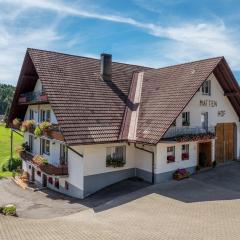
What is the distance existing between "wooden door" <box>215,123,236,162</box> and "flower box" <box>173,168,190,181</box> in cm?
527

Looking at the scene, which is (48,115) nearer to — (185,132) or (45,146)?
(45,146)

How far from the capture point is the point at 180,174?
81.0 ft

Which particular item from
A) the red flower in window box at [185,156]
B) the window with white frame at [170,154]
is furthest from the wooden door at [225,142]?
the window with white frame at [170,154]

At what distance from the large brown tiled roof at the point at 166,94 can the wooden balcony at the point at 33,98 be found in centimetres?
754

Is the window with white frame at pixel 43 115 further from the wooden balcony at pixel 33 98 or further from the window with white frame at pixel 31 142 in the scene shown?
the window with white frame at pixel 31 142

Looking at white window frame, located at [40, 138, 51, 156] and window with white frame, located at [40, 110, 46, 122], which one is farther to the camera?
window with white frame, located at [40, 110, 46, 122]

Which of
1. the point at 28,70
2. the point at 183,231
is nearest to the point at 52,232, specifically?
the point at 183,231

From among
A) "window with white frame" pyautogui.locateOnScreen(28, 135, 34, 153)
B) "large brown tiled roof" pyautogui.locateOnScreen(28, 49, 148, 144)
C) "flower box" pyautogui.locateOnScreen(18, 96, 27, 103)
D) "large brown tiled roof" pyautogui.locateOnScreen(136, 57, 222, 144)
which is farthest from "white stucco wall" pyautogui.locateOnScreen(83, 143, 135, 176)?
"window with white frame" pyautogui.locateOnScreen(28, 135, 34, 153)

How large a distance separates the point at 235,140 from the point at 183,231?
17.8 meters

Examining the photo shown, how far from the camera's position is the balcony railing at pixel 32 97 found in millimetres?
26867

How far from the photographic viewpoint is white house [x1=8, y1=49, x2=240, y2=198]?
2350 centimetres

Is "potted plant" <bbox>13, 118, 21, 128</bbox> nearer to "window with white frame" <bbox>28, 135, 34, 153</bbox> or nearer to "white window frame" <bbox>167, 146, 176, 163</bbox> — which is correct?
"window with white frame" <bbox>28, 135, 34, 153</bbox>

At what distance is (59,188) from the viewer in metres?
26.7

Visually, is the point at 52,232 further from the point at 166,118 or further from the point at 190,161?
the point at 190,161
